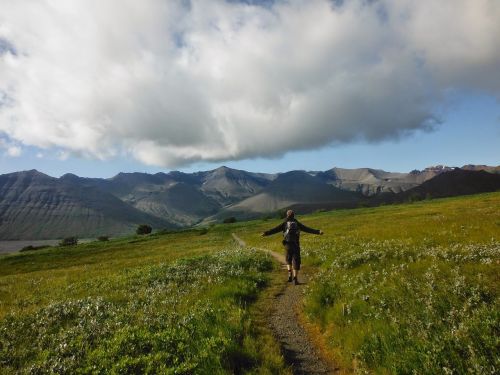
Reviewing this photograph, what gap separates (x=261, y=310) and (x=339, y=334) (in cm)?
406

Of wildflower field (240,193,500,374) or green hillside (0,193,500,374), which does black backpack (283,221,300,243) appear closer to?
green hillside (0,193,500,374)

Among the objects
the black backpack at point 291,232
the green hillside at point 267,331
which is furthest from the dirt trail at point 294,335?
the black backpack at point 291,232

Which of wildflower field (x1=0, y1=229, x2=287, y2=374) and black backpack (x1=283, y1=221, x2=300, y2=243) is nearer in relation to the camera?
wildflower field (x1=0, y1=229, x2=287, y2=374)

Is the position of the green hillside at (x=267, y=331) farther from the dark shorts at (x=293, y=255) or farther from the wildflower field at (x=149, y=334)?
the dark shorts at (x=293, y=255)

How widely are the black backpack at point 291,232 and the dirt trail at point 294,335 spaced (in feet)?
8.82

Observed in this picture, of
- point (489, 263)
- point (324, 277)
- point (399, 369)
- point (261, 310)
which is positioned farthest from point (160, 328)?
point (489, 263)

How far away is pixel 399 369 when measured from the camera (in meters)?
6.71

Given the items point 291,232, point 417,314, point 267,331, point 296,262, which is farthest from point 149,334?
point 291,232

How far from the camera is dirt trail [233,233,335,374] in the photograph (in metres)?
8.18

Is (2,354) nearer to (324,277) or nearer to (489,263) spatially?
(324,277)

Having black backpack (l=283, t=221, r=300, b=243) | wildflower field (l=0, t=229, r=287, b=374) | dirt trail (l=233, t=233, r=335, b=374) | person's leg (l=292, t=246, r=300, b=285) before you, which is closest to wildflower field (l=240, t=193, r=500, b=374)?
dirt trail (l=233, t=233, r=335, b=374)

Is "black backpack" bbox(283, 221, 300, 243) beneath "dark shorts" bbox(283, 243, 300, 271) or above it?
above

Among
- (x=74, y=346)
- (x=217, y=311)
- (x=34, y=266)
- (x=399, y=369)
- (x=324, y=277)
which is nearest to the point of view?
(x=399, y=369)

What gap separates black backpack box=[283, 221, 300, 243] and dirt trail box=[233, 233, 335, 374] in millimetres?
2688
